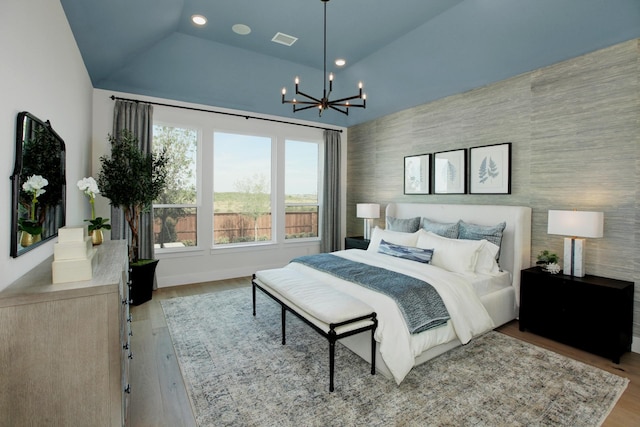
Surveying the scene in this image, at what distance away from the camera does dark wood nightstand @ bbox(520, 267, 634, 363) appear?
2.76 m

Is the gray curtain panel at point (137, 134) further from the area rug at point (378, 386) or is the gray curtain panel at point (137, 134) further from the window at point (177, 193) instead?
the area rug at point (378, 386)

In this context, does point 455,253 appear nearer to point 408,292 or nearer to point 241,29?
point 408,292

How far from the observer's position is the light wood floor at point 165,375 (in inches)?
81.7

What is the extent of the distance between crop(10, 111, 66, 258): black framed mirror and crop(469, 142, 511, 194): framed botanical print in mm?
4407

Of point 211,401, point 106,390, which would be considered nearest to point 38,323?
point 106,390

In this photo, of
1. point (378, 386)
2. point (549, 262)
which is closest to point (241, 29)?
point (378, 386)

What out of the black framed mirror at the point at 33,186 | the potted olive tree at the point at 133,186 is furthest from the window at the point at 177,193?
the black framed mirror at the point at 33,186

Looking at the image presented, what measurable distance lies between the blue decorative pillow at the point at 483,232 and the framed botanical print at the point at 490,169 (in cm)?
52

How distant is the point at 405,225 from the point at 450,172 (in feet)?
3.27

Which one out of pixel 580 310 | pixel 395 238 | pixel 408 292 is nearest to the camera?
pixel 408 292

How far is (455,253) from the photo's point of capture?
3.50 m

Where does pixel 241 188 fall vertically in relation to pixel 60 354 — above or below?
above

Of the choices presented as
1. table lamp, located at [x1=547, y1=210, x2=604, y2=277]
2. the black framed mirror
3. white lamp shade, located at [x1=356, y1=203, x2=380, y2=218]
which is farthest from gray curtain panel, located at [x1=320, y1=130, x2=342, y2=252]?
the black framed mirror

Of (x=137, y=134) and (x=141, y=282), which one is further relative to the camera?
(x=137, y=134)
